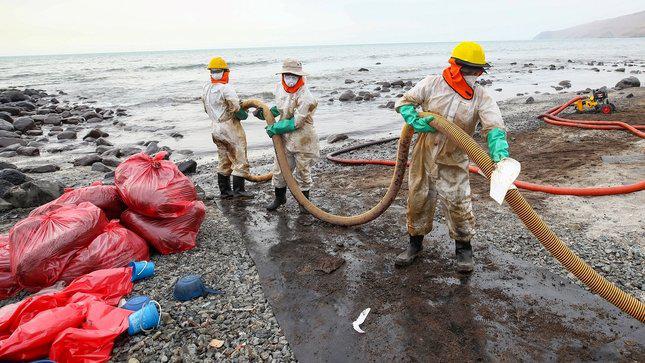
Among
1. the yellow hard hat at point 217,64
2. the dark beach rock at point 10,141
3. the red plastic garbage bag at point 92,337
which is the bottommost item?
the dark beach rock at point 10,141

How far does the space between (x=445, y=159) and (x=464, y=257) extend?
95 cm

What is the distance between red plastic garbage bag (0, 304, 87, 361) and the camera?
2.49m

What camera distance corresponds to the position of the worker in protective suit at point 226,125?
558cm

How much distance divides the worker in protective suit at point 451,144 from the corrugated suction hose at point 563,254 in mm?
202

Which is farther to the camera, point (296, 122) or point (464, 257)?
point (296, 122)

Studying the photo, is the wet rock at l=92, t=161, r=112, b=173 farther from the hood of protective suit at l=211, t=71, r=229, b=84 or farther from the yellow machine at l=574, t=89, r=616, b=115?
the yellow machine at l=574, t=89, r=616, b=115

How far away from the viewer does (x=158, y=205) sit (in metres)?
4.07

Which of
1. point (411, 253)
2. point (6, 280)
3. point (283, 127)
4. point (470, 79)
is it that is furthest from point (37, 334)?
point (470, 79)

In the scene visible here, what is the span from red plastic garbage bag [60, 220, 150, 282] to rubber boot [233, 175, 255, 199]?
213 cm

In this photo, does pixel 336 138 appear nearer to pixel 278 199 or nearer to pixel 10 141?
pixel 278 199

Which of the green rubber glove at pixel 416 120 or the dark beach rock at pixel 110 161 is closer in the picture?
the green rubber glove at pixel 416 120

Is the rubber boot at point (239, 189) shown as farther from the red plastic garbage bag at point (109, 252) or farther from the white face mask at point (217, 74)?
the red plastic garbage bag at point (109, 252)

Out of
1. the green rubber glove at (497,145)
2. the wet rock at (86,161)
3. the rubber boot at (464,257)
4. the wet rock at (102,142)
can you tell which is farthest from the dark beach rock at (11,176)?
the green rubber glove at (497,145)

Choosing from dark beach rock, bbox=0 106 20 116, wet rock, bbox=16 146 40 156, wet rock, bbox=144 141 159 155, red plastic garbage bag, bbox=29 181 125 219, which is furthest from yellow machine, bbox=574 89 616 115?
dark beach rock, bbox=0 106 20 116
